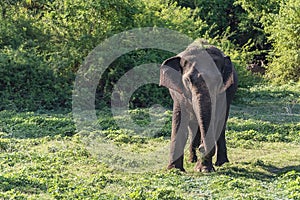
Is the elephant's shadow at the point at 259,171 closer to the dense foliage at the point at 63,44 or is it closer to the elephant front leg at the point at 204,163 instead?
the elephant front leg at the point at 204,163

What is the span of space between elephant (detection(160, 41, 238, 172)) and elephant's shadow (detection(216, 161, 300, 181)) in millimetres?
317

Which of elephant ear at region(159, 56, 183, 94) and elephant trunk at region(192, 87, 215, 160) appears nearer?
elephant trunk at region(192, 87, 215, 160)

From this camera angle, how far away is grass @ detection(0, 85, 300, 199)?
858 cm

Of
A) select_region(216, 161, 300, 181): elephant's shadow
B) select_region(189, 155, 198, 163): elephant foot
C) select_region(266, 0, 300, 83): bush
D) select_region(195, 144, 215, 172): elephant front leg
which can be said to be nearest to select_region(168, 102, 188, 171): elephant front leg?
select_region(195, 144, 215, 172): elephant front leg

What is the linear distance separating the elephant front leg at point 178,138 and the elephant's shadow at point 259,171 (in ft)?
2.05

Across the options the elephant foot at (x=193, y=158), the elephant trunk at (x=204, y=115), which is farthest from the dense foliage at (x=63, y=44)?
the elephant trunk at (x=204, y=115)

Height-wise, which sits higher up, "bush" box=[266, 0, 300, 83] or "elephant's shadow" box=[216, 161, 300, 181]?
"bush" box=[266, 0, 300, 83]

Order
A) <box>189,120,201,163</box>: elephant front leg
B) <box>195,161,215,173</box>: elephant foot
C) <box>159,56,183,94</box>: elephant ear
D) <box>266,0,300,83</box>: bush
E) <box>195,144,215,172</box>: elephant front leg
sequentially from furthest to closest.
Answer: <box>266,0,300,83</box>: bush → <box>189,120,201,163</box>: elephant front leg → <box>159,56,183,94</box>: elephant ear → <box>195,161,215,173</box>: elephant foot → <box>195,144,215,172</box>: elephant front leg

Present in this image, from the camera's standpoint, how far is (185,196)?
27.8ft

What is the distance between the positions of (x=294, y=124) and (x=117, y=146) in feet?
14.0

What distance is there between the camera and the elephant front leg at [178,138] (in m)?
10.1

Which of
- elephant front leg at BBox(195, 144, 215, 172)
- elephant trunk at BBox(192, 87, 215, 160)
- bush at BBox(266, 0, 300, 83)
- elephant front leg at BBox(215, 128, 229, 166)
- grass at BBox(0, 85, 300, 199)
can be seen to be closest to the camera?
grass at BBox(0, 85, 300, 199)

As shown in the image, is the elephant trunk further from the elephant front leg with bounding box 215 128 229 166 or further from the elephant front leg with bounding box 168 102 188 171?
the elephant front leg with bounding box 215 128 229 166

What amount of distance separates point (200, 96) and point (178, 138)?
104 centimetres
